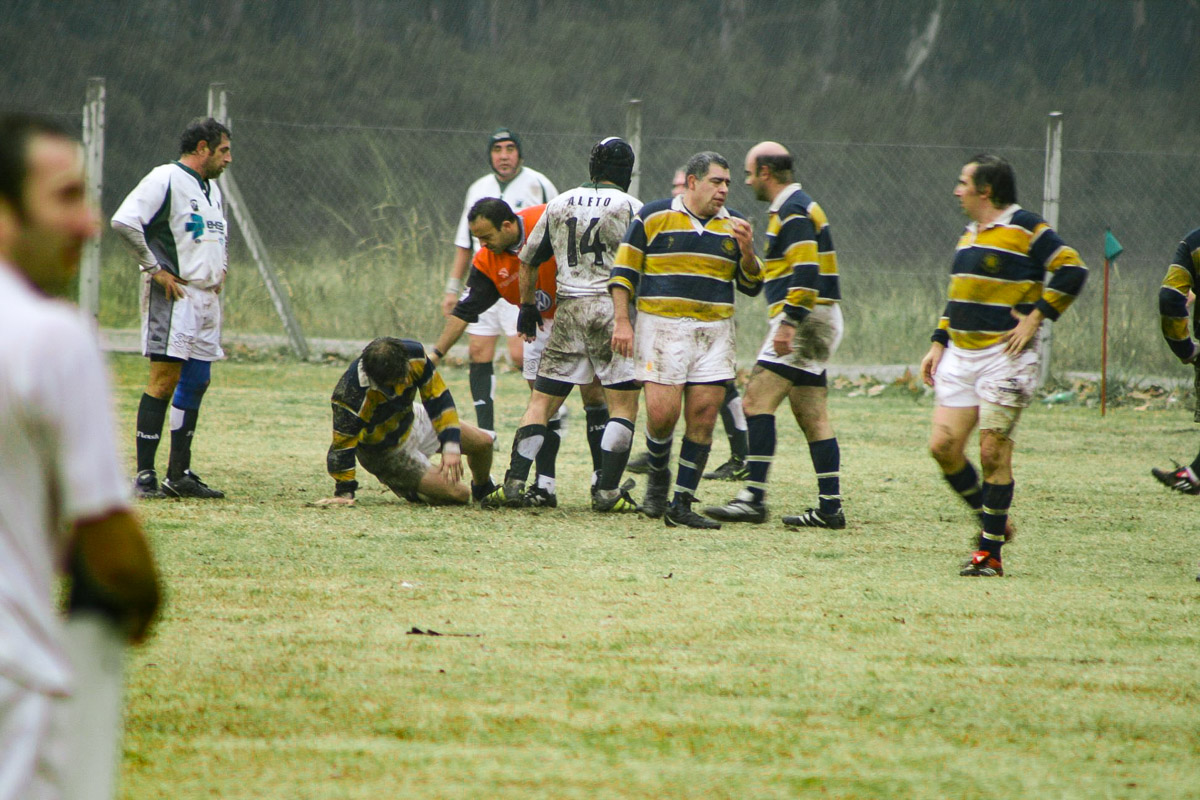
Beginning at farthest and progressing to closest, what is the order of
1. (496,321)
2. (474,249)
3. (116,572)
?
(474,249) → (496,321) → (116,572)

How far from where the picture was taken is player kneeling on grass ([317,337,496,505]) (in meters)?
6.48

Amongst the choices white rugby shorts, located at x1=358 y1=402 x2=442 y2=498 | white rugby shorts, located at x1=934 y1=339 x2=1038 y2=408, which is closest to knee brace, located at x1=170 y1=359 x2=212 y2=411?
white rugby shorts, located at x1=358 y1=402 x2=442 y2=498

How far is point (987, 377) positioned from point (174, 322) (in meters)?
3.95

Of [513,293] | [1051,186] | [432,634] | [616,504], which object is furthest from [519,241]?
[1051,186]

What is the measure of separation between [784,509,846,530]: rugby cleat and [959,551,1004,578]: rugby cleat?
111 cm

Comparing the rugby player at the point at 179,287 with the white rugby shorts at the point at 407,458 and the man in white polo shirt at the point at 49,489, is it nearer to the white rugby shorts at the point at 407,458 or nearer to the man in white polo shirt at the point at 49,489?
the white rugby shorts at the point at 407,458

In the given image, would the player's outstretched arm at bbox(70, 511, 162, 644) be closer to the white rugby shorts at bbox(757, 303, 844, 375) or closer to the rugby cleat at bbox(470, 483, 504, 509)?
the white rugby shorts at bbox(757, 303, 844, 375)

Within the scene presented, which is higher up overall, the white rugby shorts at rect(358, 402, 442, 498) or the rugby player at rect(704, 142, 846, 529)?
the rugby player at rect(704, 142, 846, 529)

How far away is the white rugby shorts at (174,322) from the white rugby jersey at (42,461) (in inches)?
206

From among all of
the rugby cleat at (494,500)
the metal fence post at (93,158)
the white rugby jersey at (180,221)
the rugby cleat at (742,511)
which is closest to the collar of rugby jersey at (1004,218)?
the rugby cleat at (742,511)

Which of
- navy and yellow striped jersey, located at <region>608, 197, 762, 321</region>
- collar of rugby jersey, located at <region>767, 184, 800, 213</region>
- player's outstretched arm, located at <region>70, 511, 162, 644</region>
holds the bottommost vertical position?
player's outstretched arm, located at <region>70, 511, 162, 644</region>

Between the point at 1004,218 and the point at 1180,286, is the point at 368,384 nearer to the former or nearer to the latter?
the point at 1004,218

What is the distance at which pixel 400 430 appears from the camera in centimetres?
667

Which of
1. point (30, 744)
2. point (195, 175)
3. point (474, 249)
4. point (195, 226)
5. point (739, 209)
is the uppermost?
point (739, 209)
